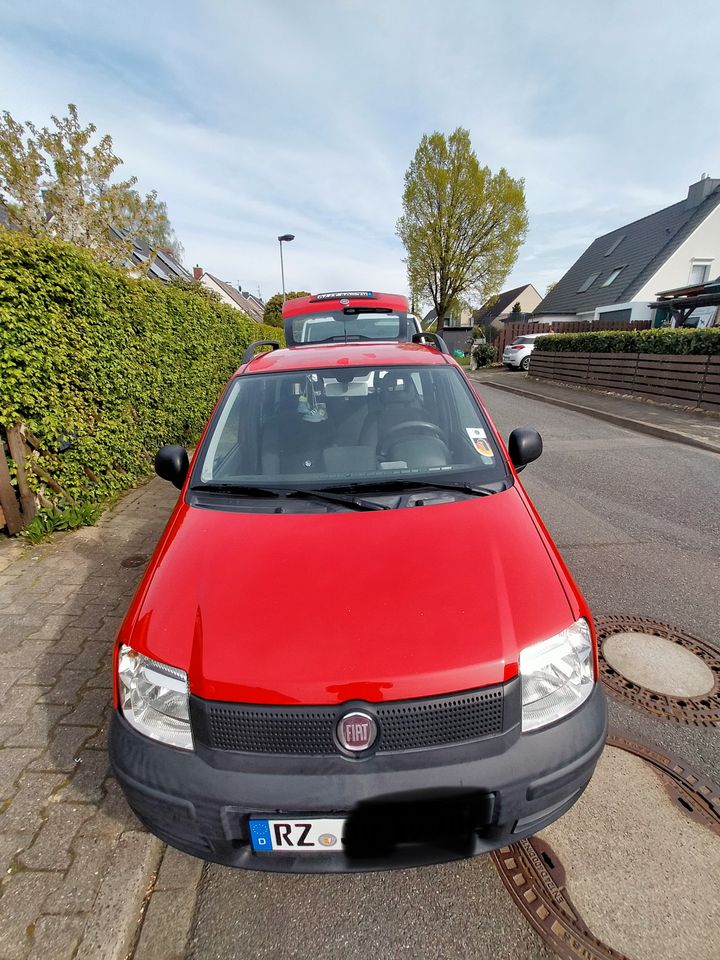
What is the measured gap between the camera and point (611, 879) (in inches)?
65.9

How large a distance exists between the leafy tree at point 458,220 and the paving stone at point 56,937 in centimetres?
3384

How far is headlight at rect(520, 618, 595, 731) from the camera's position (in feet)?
4.84

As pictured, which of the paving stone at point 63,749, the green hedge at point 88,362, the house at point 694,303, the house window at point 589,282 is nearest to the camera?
the paving stone at point 63,749

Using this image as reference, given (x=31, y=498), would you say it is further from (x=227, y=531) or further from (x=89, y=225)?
(x=89, y=225)

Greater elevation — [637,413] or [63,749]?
[637,413]

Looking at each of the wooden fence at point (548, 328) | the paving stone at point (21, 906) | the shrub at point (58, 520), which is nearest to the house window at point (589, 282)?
the wooden fence at point (548, 328)

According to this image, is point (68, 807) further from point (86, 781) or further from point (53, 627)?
point (53, 627)

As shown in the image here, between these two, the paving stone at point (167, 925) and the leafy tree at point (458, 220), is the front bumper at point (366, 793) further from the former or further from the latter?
the leafy tree at point (458, 220)

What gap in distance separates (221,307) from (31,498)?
21.0 feet

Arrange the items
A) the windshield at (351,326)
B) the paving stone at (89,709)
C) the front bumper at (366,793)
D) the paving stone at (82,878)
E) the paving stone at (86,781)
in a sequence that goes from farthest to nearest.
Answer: the windshield at (351,326)
the paving stone at (89,709)
the paving stone at (86,781)
the paving stone at (82,878)
the front bumper at (366,793)

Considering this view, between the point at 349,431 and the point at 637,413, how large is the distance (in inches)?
383

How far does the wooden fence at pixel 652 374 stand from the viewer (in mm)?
9836

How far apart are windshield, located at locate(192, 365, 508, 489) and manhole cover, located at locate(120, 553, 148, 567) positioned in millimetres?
1857

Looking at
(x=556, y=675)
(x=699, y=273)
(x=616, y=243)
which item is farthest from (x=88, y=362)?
(x=616, y=243)
